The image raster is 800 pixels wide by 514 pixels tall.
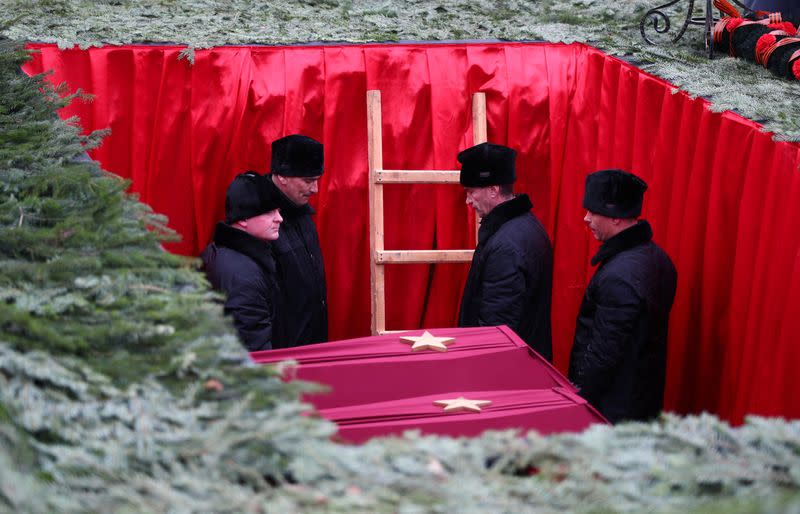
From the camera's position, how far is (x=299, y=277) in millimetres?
4770

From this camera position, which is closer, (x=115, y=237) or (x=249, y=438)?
(x=249, y=438)

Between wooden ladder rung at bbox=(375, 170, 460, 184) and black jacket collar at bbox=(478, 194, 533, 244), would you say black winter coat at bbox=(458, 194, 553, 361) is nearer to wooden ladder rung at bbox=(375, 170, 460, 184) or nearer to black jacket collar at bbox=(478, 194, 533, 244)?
black jacket collar at bbox=(478, 194, 533, 244)

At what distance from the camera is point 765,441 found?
1.91 meters

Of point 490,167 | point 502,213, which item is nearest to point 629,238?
point 502,213

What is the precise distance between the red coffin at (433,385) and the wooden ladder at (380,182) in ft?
5.46

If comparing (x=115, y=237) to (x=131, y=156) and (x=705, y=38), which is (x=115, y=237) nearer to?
(x=131, y=156)

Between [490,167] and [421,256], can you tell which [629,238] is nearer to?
[490,167]

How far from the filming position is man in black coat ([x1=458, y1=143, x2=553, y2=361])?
4453 millimetres

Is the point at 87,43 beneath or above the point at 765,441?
above

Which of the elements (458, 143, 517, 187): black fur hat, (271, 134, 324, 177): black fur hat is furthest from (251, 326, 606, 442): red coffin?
(271, 134, 324, 177): black fur hat

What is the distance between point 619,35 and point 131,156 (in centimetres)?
276

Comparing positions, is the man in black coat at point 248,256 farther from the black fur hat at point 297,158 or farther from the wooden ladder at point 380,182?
the wooden ladder at point 380,182

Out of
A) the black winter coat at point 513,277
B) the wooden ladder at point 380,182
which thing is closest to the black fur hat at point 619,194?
the black winter coat at point 513,277

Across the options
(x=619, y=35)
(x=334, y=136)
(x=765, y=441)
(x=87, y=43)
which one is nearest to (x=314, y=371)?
(x=765, y=441)
